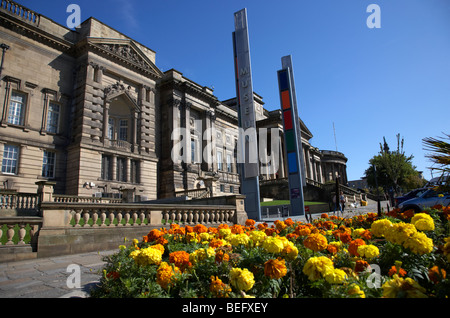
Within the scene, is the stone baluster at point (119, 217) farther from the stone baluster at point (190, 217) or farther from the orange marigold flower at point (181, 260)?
the orange marigold flower at point (181, 260)

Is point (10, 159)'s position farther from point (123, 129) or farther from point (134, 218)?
point (134, 218)

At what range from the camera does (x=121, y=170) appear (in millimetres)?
27406

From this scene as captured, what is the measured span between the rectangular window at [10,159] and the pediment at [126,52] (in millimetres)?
11963

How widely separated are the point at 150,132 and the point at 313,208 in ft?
67.2

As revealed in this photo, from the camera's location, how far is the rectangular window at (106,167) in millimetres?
25953

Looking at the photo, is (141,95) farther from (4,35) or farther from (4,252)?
(4,252)

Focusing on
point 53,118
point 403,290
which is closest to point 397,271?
point 403,290

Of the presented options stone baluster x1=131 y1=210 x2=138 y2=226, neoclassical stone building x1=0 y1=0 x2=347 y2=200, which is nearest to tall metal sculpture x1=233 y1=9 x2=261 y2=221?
neoclassical stone building x1=0 y1=0 x2=347 y2=200

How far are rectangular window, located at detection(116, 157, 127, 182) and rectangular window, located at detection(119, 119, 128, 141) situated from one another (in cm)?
358

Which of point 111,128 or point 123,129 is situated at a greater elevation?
point 123,129

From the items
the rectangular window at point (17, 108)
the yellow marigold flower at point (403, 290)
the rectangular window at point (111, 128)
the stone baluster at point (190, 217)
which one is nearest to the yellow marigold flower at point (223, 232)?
the yellow marigold flower at point (403, 290)

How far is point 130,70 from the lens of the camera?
2983cm

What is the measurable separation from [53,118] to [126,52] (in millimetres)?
10792

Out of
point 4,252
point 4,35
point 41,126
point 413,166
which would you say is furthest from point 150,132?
point 413,166
